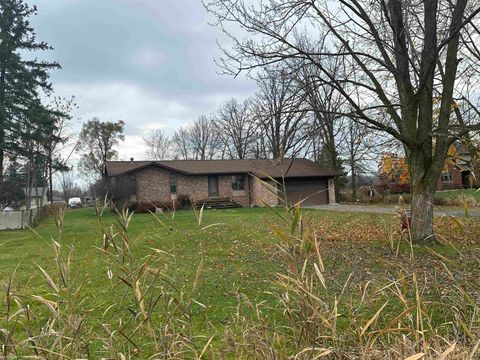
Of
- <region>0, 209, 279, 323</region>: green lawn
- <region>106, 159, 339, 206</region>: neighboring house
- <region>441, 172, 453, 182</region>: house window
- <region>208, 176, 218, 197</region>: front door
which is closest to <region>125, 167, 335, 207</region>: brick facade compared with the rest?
<region>106, 159, 339, 206</region>: neighboring house

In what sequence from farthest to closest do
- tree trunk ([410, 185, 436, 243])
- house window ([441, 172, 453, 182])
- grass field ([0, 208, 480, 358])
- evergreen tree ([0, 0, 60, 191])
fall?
1. house window ([441, 172, 453, 182])
2. evergreen tree ([0, 0, 60, 191])
3. tree trunk ([410, 185, 436, 243])
4. grass field ([0, 208, 480, 358])

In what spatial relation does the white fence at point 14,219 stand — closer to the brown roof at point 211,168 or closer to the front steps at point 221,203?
the brown roof at point 211,168

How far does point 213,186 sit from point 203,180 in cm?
101

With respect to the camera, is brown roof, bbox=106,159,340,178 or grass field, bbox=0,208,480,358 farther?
brown roof, bbox=106,159,340,178

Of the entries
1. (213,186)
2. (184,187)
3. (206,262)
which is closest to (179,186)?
(184,187)

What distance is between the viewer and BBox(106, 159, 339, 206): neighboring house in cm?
3022

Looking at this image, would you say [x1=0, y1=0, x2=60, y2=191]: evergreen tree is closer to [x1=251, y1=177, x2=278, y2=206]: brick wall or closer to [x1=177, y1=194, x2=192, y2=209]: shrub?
[x1=177, y1=194, x2=192, y2=209]: shrub

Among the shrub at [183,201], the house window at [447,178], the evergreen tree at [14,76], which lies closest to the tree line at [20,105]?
the evergreen tree at [14,76]

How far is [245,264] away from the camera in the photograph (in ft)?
28.2

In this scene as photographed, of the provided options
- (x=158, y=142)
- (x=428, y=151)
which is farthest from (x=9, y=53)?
(x=158, y=142)

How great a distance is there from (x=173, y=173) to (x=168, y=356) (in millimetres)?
29696

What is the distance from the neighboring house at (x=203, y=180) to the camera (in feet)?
99.1

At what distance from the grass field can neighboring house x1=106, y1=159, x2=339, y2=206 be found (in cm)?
1531

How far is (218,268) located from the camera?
8.29 m
